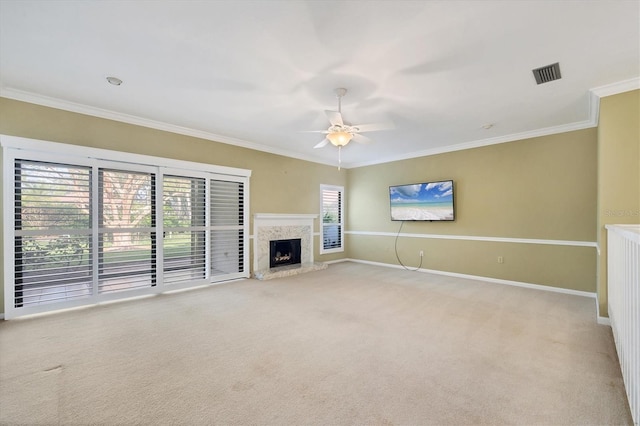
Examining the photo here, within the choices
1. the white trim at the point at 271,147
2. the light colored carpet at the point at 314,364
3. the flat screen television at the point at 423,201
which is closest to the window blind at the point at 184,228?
the light colored carpet at the point at 314,364

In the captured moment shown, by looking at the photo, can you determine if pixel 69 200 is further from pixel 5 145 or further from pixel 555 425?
pixel 555 425

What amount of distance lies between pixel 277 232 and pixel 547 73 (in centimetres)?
501

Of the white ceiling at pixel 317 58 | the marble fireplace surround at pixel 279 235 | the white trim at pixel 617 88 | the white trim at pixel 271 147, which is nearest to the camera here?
the white ceiling at pixel 317 58

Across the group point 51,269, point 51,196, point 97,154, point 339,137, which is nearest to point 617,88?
point 339,137

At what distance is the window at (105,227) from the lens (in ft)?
11.1

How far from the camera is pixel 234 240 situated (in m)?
5.43

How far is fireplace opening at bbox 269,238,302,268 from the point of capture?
6058 mm

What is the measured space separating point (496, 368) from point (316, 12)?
317cm

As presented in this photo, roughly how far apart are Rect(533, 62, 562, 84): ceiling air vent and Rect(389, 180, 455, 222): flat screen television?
2837 millimetres

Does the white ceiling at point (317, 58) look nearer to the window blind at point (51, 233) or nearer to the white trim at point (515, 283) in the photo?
the window blind at point (51, 233)

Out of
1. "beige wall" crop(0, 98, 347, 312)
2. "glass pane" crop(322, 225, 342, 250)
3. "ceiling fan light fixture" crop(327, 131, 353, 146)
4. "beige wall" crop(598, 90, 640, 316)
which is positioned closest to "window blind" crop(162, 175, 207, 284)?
"beige wall" crop(0, 98, 347, 312)

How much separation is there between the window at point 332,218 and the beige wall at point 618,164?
5.12 m

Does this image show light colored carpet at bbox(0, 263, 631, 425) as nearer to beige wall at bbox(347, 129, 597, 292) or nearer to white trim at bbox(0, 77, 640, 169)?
beige wall at bbox(347, 129, 597, 292)

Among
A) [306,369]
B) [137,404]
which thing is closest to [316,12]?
[306,369]
